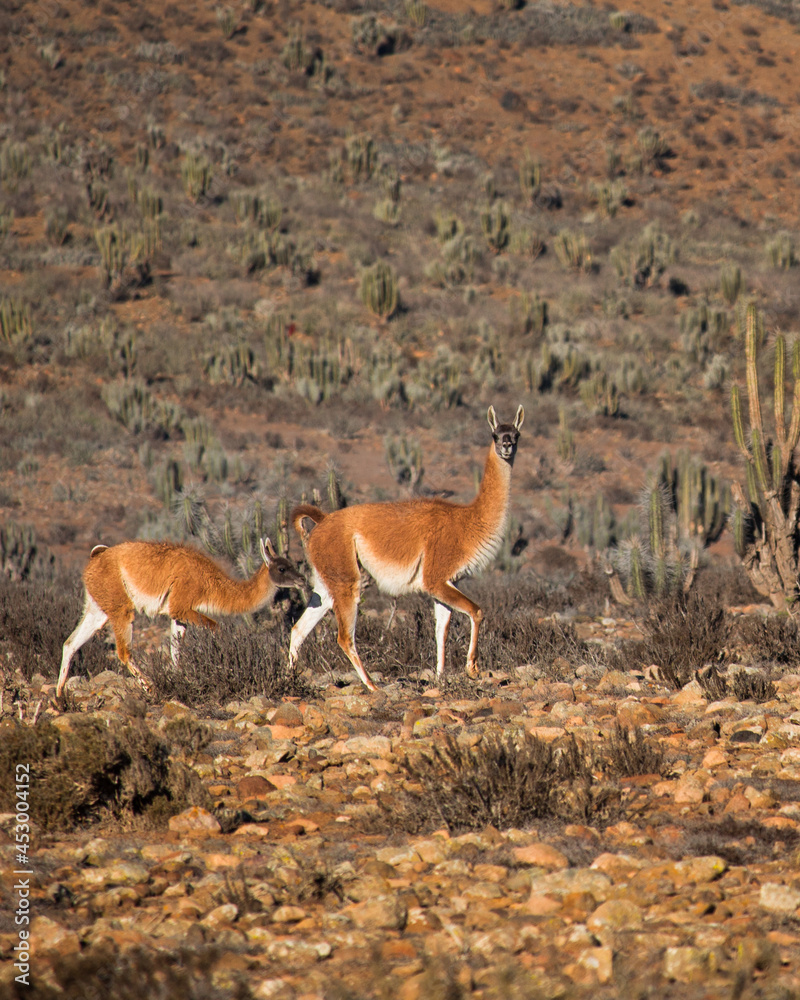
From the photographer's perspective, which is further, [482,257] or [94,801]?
[482,257]

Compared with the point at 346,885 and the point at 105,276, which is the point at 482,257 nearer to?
the point at 105,276

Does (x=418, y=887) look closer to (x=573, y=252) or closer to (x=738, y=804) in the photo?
(x=738, y=804)

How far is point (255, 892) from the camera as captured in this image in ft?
12.4

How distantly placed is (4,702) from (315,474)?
11.6m

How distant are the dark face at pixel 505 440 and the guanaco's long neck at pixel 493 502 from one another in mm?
77

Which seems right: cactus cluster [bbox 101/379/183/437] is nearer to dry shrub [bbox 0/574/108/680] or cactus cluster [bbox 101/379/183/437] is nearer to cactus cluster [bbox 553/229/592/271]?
dry shrub [bbox 0/574/108/680]

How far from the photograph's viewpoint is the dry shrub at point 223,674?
7.48 metres

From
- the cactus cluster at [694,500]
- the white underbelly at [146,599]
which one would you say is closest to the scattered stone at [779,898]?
the white underbelly at [146,599]

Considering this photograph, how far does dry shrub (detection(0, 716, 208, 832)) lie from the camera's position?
4.72 m

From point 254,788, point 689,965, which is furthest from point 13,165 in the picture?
→ point 689,965

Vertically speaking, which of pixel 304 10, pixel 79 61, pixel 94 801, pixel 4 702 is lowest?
pixel 4 702

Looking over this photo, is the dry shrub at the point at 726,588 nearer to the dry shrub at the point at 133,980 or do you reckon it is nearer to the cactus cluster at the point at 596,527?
the cactus cluster at the point at 596,527

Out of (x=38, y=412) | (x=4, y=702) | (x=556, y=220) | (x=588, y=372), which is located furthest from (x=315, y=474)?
(x=556, y=220)

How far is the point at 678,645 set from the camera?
824 centimetres
